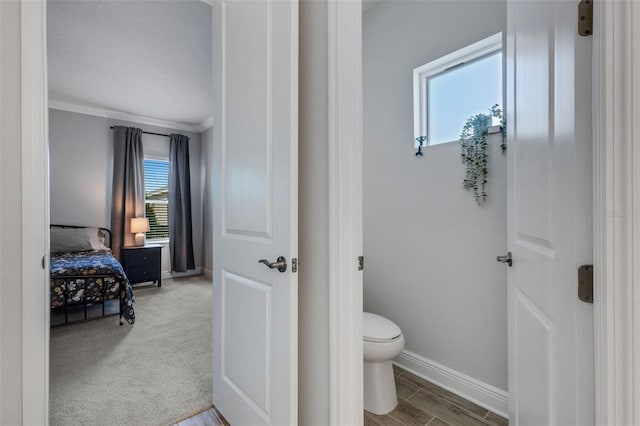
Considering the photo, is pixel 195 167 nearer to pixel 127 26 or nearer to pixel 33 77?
pixel 127 26

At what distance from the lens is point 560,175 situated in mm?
877

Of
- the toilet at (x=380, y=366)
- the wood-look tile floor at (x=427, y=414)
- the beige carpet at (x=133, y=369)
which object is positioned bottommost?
the beige carpet at (x=133, y=369)

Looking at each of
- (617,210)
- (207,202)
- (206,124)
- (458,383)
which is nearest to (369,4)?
(617,210)

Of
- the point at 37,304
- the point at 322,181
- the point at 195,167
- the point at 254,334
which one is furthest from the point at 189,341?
the point at 195,167

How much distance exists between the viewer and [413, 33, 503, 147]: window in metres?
1.81

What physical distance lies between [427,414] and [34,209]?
6.63 ft

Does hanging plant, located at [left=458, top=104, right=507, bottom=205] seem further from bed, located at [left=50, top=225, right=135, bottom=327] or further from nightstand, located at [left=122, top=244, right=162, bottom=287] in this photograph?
nightstand, located at [left=122, top=244, right=162, bottom=287]

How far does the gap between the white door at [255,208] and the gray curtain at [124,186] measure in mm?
3787

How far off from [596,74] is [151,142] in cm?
563

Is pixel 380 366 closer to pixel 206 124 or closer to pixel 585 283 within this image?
pixel 585 283

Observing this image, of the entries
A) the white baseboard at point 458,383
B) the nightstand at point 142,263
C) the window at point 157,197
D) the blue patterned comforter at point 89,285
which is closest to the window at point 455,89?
the white baseboard at point 458,383

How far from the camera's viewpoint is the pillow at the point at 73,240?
3875 mm

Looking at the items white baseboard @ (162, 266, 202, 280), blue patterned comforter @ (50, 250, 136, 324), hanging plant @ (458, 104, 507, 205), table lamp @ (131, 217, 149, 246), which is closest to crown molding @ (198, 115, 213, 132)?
table lamp @ (131, 217, 149, 246)

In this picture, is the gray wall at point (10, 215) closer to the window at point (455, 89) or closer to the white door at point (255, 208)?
the white door at point (255, 208)
